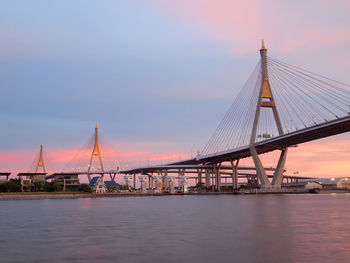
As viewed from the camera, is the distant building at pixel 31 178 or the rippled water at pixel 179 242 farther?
the distant building at pixel 31 178

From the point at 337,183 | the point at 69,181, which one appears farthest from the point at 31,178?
the point at 337,183

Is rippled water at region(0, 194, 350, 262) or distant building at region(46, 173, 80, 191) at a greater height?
distant building at region(46, 173, 80, 191)

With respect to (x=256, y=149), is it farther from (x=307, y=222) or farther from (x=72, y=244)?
(x=72, y=244)

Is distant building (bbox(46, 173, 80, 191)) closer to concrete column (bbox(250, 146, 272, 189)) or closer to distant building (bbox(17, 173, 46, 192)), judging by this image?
distant building (bbox(17, 173, 46, 192))

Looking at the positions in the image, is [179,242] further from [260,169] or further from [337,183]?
[337,183]

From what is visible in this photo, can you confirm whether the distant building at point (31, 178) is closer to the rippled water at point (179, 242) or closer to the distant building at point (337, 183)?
the rippled water at point (179, 242)

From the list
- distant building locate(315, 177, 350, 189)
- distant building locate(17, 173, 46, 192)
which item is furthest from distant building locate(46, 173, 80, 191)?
distant building locate(315, 177, 350, 189)

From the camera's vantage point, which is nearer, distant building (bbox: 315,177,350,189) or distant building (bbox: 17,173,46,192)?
distant building (bbox: 17,173,46,192)

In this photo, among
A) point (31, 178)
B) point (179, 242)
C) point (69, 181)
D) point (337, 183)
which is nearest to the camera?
point (179, 242)

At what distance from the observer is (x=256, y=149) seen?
8388 centimetres

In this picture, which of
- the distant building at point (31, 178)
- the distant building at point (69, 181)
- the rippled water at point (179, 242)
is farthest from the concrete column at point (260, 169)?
the distant building at point (69, 181)

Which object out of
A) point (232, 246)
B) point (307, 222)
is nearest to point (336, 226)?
point (307, 222)

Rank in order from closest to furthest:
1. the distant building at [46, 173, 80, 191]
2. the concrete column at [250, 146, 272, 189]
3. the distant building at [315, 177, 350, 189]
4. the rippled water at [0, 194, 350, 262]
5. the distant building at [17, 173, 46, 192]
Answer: the rippled water at [0, 194, 350, 262]
the concrete column at [250, 146, 272, 189]
the distant building at [17, 173, 46, 192]
the distant building at [46, 173, 80, 191]
the distant building at [315, 177, 350, 189]

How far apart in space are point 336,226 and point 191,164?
115518 millimetres
